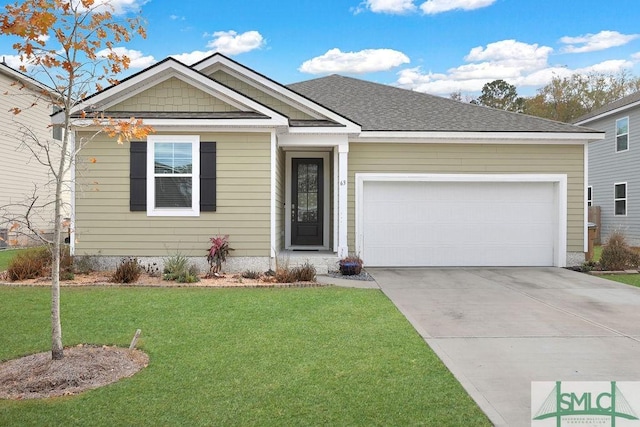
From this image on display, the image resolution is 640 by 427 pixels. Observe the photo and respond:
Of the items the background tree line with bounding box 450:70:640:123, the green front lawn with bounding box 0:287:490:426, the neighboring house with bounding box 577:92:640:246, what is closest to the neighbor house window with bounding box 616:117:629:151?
the neighboring house with bounding box 577:92:640:246

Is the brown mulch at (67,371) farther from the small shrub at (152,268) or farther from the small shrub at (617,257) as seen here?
the small shrub at (617,257)

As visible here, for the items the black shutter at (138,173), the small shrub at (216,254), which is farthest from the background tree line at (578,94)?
the black shutter at (138,173)

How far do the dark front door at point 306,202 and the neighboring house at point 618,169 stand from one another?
1198cm

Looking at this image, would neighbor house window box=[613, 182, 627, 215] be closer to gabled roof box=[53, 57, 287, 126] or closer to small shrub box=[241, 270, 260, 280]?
gabled roof box=[53, 57, 287, 126]

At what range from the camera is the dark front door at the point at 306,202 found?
12.6 meters

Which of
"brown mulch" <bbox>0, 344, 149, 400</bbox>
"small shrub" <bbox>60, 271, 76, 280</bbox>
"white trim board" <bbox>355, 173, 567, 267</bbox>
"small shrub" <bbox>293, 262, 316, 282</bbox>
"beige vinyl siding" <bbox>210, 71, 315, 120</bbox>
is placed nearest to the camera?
"brown mulch" <bbox>0, 344, 149, 400</bbox>

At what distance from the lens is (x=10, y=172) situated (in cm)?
1680

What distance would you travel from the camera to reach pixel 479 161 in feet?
38.0

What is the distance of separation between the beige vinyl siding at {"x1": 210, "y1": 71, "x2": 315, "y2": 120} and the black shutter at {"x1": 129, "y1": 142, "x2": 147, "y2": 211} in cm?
260

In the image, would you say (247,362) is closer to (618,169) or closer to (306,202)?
(306,202)

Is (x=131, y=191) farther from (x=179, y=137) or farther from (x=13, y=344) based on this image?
(x=13, y=344)

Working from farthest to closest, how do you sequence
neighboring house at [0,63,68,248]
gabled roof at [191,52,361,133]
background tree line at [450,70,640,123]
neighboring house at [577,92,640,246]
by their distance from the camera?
background tree line at [450,70,640,123] < neighboring house at [577,92,640,246] < neighboring house at [0,63,68,248] < gabled roof at [191,52,361,133]

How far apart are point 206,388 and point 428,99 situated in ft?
40.0

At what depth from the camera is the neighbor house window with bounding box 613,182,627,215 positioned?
62.0 feet
